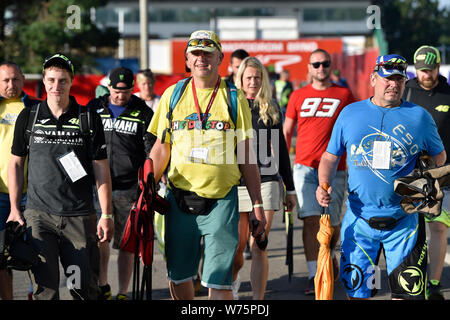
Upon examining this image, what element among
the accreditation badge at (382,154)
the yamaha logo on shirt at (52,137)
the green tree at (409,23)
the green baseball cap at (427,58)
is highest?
the green tree at (409,23)

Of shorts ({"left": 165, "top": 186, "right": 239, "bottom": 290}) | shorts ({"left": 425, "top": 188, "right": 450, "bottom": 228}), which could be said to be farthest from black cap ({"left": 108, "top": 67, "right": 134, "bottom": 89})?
shorts ({"left": 425, "top": 188, "right": 450, "bottom": 228})

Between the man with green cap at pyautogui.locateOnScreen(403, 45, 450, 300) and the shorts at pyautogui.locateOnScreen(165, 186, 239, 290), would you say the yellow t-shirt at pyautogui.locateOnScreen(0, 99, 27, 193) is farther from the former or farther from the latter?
the man with green cap at pyautogui.locateOnScreen(403, 45, 450, 300)

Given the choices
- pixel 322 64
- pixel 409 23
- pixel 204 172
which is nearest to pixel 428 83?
pixel 322 64

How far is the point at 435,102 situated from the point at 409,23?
9046 centimetres

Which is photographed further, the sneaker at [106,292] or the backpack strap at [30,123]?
the sneaker at [106,292]

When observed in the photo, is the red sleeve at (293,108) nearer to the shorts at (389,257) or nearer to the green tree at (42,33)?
the shorts at (389,257)

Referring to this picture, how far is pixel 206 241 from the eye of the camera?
4953 millimetres

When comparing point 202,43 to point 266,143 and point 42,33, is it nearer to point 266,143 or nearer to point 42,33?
point 266,143

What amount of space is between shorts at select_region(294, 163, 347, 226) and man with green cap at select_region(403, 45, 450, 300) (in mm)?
955

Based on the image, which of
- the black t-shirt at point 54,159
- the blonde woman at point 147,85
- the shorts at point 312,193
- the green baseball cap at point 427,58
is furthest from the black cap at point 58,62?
the blonde woman at point 147,85

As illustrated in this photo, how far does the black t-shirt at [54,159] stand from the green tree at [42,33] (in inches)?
840

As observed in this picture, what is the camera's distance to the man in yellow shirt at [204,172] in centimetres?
492
